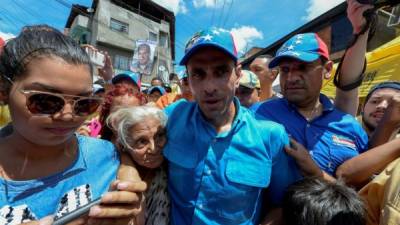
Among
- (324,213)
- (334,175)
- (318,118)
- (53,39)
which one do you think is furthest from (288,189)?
(53,39)

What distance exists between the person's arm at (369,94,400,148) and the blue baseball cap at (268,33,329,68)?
56 cm

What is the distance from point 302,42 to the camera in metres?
2.05

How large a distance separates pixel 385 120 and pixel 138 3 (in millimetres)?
34483

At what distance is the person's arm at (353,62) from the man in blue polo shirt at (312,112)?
0.44 feet

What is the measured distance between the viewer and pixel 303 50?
2010mm

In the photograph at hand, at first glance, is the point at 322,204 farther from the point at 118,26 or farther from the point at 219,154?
the point at 118,26

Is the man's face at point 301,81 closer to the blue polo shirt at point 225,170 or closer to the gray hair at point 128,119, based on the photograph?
the blue polo shirt at point 225,170

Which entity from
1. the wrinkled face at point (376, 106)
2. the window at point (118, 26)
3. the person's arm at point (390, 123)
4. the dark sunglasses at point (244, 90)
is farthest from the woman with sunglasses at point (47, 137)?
the window at point (118, 26)

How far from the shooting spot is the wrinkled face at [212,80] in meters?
1.64

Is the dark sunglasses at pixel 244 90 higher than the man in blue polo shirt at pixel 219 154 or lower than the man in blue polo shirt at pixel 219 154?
higher

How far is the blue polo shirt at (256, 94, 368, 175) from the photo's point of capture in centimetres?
186

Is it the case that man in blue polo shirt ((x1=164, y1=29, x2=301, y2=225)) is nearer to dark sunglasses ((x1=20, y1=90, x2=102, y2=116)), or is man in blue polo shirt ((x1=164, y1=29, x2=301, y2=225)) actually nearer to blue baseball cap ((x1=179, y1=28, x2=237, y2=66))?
blue baseball cap ((x1=179, y1=28, x2=237, y2=66))

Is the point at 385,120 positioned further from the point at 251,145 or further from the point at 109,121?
the point at 109,121

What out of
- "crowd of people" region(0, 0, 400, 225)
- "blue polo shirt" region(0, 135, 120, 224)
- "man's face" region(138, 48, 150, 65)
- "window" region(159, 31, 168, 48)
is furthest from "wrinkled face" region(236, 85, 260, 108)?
"window" region(159, 31, 168, 48)
